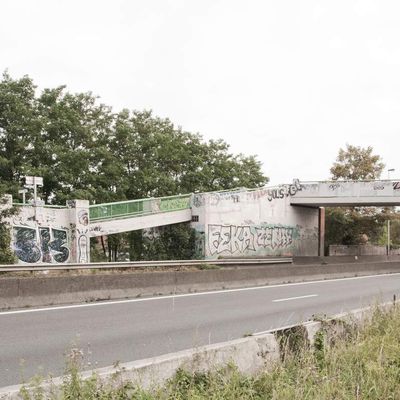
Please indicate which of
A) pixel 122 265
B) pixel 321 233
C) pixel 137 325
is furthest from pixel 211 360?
pixel 321 233

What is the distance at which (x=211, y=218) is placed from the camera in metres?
33.6

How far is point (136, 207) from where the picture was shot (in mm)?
30625

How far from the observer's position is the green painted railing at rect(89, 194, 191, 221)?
28397 millimetres

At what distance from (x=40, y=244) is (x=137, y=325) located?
16691mm

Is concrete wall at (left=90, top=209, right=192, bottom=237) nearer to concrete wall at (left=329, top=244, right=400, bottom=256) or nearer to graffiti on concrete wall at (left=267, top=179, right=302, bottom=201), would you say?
graffiti on concrete wall at (left=267, top=179, right=302, bottom=201)

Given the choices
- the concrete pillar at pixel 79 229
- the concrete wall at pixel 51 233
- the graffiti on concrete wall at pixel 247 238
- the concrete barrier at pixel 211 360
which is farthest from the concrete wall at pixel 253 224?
the concrete barrier at pixel 211 360

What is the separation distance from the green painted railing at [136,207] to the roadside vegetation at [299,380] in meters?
22.7

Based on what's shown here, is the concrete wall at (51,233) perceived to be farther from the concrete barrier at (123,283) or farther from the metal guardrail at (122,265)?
the concrete barrier at (123,283)

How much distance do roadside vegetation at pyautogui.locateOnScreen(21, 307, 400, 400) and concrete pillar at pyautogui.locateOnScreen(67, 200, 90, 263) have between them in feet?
70.0

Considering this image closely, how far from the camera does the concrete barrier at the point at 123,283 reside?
39.7ft

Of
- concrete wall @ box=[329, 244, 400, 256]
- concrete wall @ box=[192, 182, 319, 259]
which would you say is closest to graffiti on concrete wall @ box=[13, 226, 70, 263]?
concrete wall @ box=[192, 182, 319, 259]

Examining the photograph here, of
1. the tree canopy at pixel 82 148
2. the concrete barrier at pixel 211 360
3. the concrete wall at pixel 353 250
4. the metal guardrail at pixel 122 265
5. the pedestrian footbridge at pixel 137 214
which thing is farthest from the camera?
the concrete wall at pixel 353 250

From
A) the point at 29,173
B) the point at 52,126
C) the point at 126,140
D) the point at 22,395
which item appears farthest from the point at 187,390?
the point at 126,140

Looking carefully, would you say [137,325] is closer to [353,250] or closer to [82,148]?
[82,148]
